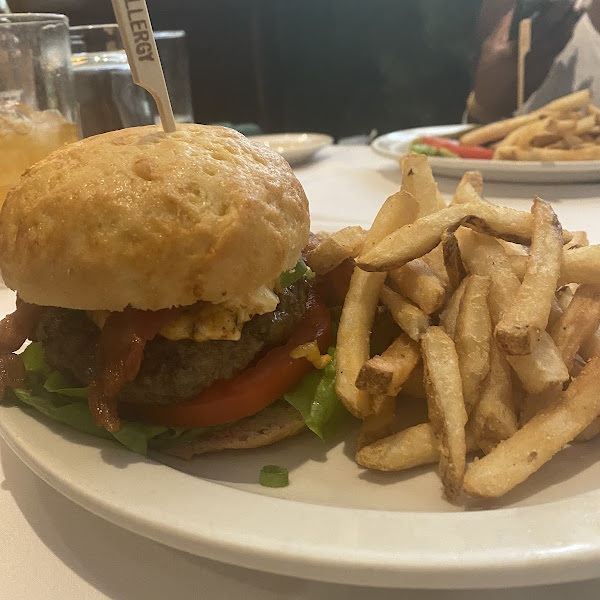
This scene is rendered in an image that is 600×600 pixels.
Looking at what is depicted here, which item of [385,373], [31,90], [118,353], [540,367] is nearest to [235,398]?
[118,353]

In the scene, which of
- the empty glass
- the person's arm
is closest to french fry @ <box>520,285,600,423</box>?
the empty glass

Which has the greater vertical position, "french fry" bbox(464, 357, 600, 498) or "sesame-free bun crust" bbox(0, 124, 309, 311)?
"sesame-free bun crust" bbox(0, 124, 309, 311)

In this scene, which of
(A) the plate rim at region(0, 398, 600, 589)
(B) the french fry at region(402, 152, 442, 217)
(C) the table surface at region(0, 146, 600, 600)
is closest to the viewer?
(A) the plate rim at region(0, 398, 600, 589)

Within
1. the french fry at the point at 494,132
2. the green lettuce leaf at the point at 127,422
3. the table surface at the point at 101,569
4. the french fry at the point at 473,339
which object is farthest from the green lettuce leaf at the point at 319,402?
the french fry at the point at 494,132

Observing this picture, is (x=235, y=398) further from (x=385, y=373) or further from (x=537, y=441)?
(x=537, y=441)

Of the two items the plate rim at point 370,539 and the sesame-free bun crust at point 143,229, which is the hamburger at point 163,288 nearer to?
the sesame-free bun crust at point 143,229

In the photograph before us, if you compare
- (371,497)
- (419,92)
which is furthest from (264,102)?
(371,497)

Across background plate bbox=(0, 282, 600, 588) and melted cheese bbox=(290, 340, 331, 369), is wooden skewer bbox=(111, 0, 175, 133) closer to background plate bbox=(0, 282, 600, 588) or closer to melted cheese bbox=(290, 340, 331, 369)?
melted cheese bbox=(290, 340, 331, 369)
